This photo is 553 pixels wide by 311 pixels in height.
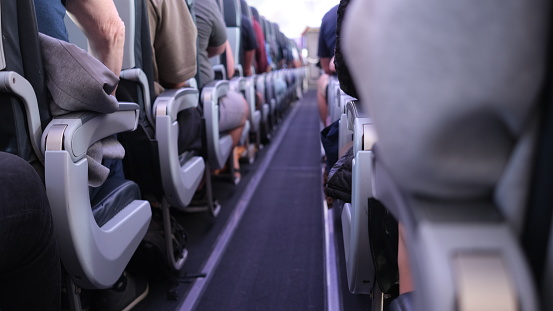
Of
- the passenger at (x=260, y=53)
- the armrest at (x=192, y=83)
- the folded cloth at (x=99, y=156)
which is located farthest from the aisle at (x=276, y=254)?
the passenger at (x=260, y=53)

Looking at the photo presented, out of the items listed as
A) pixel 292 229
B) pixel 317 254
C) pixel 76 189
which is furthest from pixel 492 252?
pixel 292 229

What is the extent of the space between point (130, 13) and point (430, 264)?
142 centimetres

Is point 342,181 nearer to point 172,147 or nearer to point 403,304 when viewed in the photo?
point 403,304

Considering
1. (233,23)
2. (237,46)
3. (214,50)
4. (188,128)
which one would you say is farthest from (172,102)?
(237,46)

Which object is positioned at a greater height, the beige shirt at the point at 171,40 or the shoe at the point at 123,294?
the beige shirt at the point at 171,40

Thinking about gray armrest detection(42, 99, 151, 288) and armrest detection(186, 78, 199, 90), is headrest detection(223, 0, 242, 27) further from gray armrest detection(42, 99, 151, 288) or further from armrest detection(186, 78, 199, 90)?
gray armrest detection(42, 99, 151, 288)

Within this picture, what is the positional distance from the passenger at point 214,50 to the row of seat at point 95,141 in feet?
1.77

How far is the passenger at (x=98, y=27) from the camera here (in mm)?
1153

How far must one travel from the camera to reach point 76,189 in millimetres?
1008

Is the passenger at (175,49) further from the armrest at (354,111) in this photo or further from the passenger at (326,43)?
the passenger at (326,43)

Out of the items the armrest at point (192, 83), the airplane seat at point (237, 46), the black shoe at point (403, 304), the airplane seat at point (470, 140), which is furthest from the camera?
the airplane seat at point (237, 46)

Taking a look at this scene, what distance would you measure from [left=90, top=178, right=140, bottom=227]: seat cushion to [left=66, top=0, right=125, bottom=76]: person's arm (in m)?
0.36

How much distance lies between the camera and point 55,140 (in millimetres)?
971

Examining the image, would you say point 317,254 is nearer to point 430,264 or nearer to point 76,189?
point 76,189
